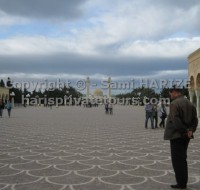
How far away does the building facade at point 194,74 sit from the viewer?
24.7m

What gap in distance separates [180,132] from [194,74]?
70.1ft

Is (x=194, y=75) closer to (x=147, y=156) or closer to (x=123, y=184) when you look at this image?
(x=147, y=156)

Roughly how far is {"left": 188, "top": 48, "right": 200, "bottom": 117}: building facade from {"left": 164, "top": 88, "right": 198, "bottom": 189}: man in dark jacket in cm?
1970

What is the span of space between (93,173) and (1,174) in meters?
1.72

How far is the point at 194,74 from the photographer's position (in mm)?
25656

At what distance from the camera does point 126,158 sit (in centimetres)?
799

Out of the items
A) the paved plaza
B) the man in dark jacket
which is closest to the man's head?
the man in dark jacket

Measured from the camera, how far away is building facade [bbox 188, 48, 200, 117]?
971 inches

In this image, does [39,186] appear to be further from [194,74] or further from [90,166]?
[194,74]

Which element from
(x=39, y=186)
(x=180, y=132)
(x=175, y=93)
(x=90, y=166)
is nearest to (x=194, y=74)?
(x=90, y=166)

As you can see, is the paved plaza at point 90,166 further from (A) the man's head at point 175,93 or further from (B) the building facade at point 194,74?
(B) the building facade at point 194,74

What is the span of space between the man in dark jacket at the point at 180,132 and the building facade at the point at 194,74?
1970 centimetres

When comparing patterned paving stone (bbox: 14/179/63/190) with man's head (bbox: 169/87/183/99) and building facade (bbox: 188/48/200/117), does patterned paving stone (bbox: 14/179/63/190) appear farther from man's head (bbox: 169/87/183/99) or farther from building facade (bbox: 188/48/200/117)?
building facade (bbox: 188/48/200/117)

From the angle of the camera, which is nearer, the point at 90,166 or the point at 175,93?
the point at 175,93
